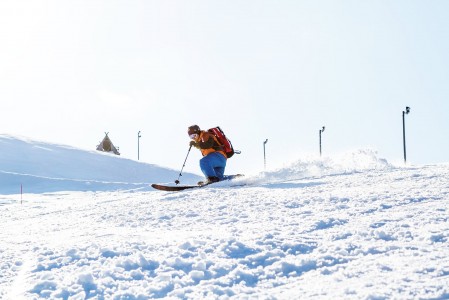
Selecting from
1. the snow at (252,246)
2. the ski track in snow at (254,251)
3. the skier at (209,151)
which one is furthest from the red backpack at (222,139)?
the ski track in snow at (254,251)

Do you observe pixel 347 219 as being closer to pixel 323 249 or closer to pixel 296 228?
pixel 296 228

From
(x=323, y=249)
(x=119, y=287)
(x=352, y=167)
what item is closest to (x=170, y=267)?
(x=119, y=287)

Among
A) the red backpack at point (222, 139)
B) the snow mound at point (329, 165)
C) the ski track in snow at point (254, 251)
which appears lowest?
the ski track in snow at point (254, 251)

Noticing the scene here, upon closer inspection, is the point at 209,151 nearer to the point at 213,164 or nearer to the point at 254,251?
the point at 213,164

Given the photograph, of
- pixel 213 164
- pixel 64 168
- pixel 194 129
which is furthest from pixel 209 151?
pixel 64 168

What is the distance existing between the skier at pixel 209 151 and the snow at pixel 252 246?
11.7ft

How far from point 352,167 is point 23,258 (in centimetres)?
786

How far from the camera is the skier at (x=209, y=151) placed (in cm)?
1241

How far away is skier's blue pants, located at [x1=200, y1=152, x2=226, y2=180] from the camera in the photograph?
489 inches

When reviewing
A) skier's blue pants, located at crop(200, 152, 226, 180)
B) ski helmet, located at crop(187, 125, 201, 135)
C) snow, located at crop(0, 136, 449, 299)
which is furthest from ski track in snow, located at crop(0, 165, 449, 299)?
ski helmet, located at crop(187, 125, 201, 135)

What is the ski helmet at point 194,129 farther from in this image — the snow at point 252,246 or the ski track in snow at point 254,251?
the ski track in snow at point 254,251

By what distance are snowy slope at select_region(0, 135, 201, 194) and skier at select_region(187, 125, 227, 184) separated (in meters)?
8.62

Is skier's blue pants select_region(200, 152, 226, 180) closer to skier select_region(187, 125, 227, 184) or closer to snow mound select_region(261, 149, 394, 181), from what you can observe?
skier select_region(187, 125, 227, 184)

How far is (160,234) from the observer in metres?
5.75
